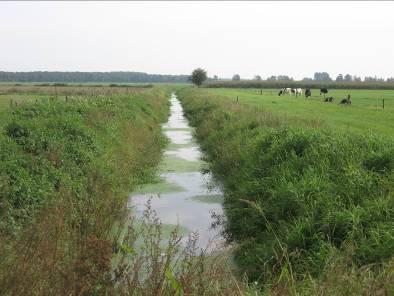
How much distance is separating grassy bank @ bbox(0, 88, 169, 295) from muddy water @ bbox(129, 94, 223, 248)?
0.53 metres

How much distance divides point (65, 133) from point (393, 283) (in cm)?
877

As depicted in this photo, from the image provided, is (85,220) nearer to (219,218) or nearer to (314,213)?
(314,213)

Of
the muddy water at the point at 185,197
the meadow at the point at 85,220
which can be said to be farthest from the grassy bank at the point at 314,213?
the meadow at the point at 85,220

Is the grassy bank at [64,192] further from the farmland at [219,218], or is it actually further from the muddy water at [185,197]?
the muddy water at [185,197]

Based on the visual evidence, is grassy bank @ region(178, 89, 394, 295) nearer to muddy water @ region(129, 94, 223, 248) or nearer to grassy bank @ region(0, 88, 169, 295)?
muddy water @ region(129, 94, 223, 248)

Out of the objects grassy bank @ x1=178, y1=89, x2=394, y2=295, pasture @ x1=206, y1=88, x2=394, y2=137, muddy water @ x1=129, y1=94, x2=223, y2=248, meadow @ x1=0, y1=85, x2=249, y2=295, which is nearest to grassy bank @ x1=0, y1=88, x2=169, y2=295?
meadow @ x1=0, y1=85, x2=249, y2=295

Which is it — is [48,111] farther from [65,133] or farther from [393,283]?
[393,283]

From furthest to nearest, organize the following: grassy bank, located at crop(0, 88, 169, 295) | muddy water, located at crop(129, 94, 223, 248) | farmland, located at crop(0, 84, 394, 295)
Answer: muddy water, located at crop(129, 94, 223, 248)
farmland, located at crop(0, 84, 394, 295)
grassy bank, located at crop(0, 88, 169, 295)

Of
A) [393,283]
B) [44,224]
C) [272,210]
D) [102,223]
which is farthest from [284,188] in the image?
[44,224]

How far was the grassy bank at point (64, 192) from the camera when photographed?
3803mm

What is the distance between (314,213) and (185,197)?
4.88m

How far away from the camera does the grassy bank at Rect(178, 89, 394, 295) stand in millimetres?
4713

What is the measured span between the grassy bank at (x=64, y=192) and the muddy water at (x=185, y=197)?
20.8 inches

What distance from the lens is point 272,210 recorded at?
7.72 metres
